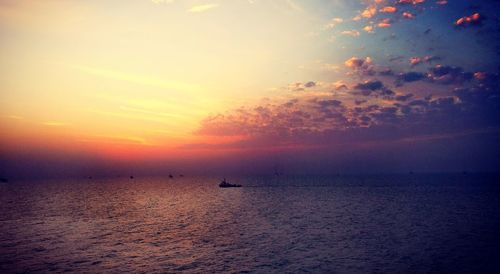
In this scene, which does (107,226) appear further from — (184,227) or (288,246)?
(288,246)

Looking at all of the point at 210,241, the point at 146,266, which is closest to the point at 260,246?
the point at 210,241

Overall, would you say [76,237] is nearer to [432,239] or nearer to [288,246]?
[288,246]

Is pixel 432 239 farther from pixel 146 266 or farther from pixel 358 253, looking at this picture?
pixel 146 266

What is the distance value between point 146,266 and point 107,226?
36.4m

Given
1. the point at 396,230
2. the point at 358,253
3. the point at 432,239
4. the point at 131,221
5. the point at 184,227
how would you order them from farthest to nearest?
the point at 131,221, the point at 184,227, the point at 396,230, the point at 432,239, the point at 358,253

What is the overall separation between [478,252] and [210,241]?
1477 inches

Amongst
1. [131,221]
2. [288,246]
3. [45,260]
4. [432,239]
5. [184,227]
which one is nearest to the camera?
[45,260]

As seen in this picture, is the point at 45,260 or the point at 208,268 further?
the point at 45,260

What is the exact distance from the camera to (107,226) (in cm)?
7012

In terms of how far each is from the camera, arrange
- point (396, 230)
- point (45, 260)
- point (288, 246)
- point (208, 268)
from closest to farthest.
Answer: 1. point (208, 268)
2. point (45, 260)
3. point (288, 246)
4. point (396, 230)

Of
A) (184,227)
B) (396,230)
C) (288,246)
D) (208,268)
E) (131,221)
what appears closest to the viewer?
(208,268)

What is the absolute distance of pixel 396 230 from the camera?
61.6 meters

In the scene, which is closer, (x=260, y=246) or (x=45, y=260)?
(x=45, y=260)

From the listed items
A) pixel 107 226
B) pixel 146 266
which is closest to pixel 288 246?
pixel 146 266
